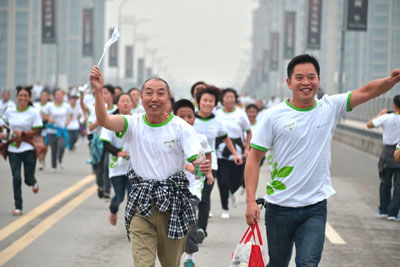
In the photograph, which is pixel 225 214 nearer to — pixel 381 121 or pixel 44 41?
pixel 381 121

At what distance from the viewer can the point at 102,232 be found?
34.9 feet

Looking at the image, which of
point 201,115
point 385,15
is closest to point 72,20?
point 385,15

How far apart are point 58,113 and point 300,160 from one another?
567 inches

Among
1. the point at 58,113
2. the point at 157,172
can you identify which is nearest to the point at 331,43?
the point at 58,113

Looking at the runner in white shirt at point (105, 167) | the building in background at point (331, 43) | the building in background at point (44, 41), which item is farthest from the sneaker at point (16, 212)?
the building in background at point (44, 41)

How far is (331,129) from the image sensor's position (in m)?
5.87

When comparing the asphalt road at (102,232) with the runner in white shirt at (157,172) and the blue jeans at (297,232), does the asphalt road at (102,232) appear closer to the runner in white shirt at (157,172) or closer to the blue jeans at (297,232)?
the runner in white shirt at (157,172)

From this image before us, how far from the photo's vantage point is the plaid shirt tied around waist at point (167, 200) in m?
5.99

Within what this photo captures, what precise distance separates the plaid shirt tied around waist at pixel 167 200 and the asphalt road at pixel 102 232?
259 centimetres

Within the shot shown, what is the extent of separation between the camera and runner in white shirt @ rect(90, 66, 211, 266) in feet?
19.7

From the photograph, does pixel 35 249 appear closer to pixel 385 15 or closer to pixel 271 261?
pixel 271 261

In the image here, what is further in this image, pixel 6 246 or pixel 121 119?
pixel 6 246

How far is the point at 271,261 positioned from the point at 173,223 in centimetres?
72

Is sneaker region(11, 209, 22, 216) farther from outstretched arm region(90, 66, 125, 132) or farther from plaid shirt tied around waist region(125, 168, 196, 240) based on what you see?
outstretched arm region(90, 66, 125, 132)
